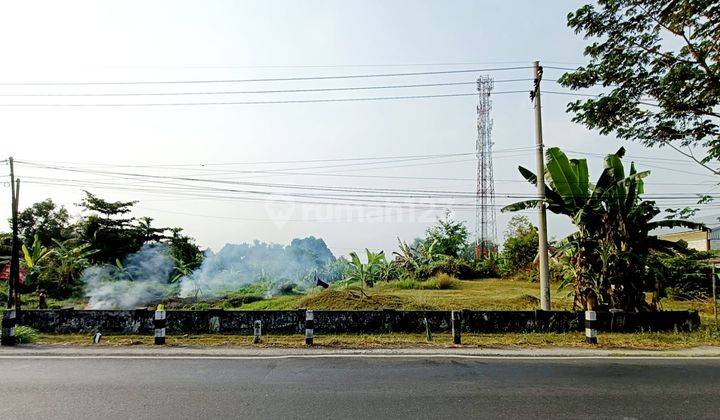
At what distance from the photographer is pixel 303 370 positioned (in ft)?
23.8

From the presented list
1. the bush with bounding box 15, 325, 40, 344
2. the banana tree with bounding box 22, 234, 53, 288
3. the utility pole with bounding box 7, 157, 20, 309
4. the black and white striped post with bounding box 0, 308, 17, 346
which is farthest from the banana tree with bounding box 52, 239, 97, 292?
the black and white striped post with bounding box 0, 308, 17, 346

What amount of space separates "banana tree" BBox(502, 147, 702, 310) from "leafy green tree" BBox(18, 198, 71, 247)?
32668 mm

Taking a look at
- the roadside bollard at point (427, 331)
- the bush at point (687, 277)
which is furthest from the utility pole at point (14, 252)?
the bush at point (687, 277)

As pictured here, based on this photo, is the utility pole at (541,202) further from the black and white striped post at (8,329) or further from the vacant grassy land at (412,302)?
the black and white striped post at (8,329)

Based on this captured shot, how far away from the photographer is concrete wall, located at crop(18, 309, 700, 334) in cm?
1125

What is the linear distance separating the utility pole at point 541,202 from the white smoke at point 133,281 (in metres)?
15.7

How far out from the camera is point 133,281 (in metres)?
23.0

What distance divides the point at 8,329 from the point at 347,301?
31.5 ft

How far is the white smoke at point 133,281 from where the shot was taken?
60.8ft

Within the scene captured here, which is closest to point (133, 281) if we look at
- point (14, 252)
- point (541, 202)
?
point (14, 252)

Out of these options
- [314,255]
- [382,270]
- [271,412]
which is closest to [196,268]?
[314,255]

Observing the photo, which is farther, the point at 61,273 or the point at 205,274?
the point at 205,274

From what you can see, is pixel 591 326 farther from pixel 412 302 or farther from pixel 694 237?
pixel 694 237

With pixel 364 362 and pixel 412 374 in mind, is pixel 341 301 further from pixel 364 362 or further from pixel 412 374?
pixel 412 374
